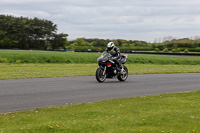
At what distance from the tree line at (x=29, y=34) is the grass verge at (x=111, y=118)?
8105 centimetres

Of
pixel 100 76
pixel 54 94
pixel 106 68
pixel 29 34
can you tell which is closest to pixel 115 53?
pixel 106 68

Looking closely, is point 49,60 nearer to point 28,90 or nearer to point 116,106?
point 28,90

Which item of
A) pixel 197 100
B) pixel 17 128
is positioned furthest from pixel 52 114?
pixel 197 100

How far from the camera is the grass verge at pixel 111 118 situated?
641cm

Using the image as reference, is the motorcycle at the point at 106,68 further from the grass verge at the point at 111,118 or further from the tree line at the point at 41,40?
the tree line at the point at 41,40

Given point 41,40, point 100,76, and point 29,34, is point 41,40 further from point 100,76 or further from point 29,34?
point 100,76

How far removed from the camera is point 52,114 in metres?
7.80

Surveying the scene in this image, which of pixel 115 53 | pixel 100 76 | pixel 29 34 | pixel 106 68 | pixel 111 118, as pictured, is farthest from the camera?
pixel 29 34

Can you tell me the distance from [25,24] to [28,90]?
8969 centimetres

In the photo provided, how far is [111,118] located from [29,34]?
90.6m

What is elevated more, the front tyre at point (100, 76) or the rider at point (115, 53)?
the rider at point (115, 53)

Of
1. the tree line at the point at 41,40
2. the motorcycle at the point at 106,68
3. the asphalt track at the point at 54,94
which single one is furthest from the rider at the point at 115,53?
the tree line at the point at 41,40

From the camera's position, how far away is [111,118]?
737 cm

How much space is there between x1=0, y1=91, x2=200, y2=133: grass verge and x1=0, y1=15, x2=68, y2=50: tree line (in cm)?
8105
